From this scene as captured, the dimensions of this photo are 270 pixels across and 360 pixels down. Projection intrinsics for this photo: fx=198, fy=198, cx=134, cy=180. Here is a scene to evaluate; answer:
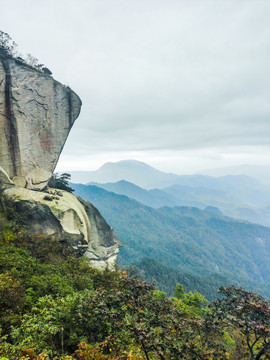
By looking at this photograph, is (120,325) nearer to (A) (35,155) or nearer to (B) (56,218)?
(B) (56,218)

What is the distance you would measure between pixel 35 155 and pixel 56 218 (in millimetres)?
8009

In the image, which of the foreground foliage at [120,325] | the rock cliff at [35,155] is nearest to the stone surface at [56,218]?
the rock cliff at [35,155]

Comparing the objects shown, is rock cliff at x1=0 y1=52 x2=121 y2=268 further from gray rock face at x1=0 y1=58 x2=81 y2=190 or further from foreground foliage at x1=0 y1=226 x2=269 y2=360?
foreground foliage at x1=0 y1=226 x2=269 y2=360

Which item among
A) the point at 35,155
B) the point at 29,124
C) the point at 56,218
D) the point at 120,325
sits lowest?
the point at 120,325

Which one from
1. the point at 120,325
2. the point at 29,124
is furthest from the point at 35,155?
the point at 120,325

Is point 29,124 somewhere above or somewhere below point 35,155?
above

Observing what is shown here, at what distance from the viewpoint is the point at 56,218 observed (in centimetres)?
1991

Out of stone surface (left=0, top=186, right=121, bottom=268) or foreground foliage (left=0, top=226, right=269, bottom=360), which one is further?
stone surface (left=0, top=186, right=121, bottom=268)

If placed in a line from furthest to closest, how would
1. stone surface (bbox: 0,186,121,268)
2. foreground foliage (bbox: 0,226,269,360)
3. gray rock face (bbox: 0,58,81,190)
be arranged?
gray rock face (bbox: 0,58,81,190)
stone surface (bbox: 0,186,121,268)
foreground foliage (bbox: 0,226,269,360)

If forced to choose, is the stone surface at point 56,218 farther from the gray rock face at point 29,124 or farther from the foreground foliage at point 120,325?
the foreground foliage at point 120,325

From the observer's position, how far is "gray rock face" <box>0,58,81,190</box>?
67.8 ft

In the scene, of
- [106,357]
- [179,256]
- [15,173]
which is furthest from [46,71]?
[179,256]

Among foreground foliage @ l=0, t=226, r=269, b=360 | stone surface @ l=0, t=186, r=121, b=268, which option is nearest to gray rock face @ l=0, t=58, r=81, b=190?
stone surface @ l=0, t=186, r=121, b=268

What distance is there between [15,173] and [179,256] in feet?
588
